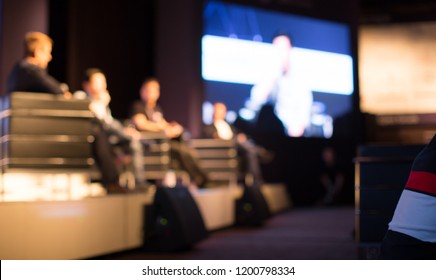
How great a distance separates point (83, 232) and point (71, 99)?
740 millimetres

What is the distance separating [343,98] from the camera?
9398 mm

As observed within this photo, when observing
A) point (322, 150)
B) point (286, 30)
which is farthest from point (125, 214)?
point (322, 150)

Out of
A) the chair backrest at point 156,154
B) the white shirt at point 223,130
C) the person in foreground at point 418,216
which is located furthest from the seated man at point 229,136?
the person in foreground at point 418,216

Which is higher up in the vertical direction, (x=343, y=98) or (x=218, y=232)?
(x=343, y=98)

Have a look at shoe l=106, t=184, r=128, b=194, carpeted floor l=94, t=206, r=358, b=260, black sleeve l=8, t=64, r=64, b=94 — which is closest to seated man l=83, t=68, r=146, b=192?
shoe l=106, t=184, r=128, b=194

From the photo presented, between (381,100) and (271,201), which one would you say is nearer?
(271,201)

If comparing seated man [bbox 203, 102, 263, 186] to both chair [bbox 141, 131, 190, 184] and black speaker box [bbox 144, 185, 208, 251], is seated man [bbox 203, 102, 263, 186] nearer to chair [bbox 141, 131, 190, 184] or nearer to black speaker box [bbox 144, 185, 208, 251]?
chair [bbox 141, 131, 190, 184]

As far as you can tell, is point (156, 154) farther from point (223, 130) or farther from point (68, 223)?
point (68, 223)

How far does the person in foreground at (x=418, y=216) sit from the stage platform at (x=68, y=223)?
1.88m

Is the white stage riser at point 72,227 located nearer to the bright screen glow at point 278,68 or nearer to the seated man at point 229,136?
the seated man at point 229,136

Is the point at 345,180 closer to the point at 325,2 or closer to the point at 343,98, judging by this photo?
the point at 343,98

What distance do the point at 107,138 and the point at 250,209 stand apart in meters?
1.89

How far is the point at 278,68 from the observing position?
852 cm

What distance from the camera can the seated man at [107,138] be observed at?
4.19 meters
